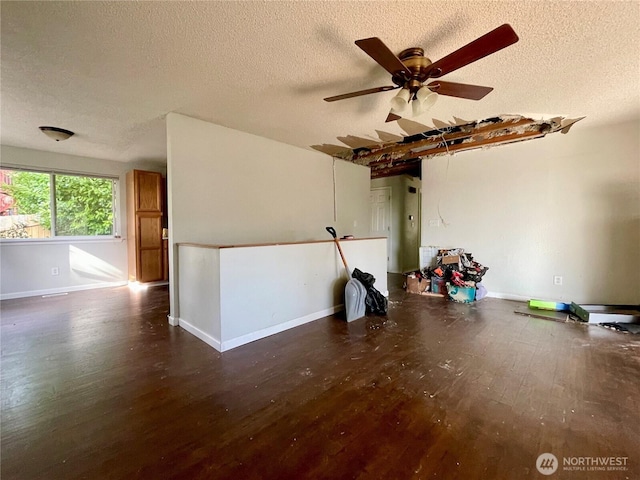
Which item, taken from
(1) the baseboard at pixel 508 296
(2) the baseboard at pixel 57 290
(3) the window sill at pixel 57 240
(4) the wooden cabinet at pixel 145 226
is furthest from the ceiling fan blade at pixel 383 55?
(2) the baseboard at pixel 57 290

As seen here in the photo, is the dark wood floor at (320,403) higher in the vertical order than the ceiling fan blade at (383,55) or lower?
lower

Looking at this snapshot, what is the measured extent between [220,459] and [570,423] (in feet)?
5.99

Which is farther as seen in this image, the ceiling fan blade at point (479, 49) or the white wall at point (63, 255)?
the white wall at point (63, 255)

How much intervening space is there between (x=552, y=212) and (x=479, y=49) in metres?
3.28

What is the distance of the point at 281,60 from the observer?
2020 mm

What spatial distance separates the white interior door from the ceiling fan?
4.38 meters

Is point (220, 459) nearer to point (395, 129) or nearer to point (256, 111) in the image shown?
point (256, 111)

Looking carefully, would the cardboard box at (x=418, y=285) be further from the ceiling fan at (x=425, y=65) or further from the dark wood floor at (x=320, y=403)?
the ceiling fan at (x=425, y=65)

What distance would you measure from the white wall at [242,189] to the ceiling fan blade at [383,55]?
86.2 inches

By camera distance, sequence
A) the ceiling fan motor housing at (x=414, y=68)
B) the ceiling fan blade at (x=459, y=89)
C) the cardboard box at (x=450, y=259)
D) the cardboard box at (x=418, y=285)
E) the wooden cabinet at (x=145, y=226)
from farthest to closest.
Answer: the wooden cabinet at (x=145, y=226) → the cardboard box at (x=418, y=285) → the cardboard box at (x=450, y=259) → the ceiling fan blade at (x=459, y=89) → the ceiling fan motor housing at (x=414, y=68)

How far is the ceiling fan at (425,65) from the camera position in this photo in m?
1.54

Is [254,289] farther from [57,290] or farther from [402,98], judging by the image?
[57,290]

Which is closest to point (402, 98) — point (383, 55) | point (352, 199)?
point (383, 55)

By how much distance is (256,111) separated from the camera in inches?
115
